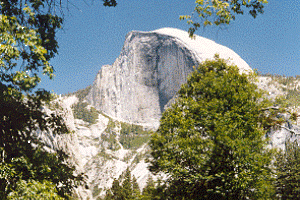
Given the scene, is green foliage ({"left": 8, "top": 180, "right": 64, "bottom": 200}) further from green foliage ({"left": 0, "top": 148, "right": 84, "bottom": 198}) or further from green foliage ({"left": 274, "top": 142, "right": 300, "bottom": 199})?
green foliage ({"left": 274, "top": 142, "right": 300, "bottom": 199})

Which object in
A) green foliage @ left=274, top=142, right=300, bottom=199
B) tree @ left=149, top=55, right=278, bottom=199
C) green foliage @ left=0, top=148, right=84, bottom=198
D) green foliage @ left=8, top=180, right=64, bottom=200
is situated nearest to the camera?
green foliage @ left=8, top=180, right=64, bottom=200

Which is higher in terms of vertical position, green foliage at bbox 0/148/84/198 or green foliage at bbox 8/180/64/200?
green foliage at bbox 0/148/84/198

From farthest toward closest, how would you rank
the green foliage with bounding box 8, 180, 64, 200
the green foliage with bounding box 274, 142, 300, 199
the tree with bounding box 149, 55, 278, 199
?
1. the green foliage with bounding box 274, 142, 300, 199
2. the tree with bounding box 149, 55, 278, 199
3. the green foliage with bounding box 8, 180, 64, 200

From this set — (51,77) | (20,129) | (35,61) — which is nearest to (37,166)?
(20,129)

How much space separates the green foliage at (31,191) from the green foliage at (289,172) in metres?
19.2

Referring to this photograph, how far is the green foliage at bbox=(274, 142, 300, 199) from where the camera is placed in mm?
24302

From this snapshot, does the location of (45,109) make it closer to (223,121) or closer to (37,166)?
(37,166)

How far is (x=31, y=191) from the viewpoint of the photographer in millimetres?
5035

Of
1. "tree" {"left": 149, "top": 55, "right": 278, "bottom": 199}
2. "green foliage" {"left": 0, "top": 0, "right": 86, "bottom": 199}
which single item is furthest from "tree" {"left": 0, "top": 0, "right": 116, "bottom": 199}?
"tree" {"left": 149, "top": 55, "right": 278, "bottom": 199}

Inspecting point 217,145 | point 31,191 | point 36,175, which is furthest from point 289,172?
point 31,191

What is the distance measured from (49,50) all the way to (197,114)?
30.9 ft

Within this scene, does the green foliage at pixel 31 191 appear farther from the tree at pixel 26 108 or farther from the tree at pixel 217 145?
the tree at pixel 217 145

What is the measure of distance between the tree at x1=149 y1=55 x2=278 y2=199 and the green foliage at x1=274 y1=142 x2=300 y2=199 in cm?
1027

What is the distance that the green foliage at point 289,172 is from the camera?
24.3 meters
